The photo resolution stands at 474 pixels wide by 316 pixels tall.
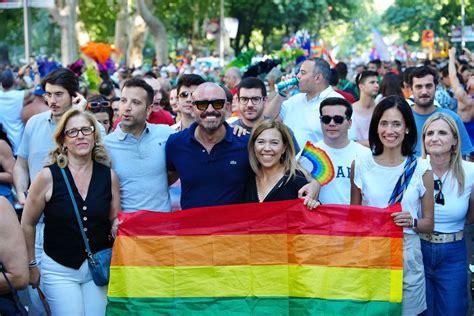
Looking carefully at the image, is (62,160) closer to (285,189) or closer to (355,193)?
(285,189)

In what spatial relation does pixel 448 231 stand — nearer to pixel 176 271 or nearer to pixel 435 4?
pixel 176 271

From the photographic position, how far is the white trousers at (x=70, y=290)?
5.49 m

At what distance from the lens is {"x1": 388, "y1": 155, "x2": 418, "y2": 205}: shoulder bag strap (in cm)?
559

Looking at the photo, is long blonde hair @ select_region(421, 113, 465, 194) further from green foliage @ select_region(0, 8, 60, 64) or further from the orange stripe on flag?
green foliage @ select_region(0, 8, 60, 64)

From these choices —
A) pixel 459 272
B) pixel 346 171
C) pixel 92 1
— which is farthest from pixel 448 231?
pixel 92 1

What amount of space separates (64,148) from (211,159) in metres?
0.94

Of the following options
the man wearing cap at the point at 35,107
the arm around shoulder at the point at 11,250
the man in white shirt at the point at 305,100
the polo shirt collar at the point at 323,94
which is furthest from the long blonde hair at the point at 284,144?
the man wearing cap at the point at 35,107

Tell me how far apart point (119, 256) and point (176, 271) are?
364 mm

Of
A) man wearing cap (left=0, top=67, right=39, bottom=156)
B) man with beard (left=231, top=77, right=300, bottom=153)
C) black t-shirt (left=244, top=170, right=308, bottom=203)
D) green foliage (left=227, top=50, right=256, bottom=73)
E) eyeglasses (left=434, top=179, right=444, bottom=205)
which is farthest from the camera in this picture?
green foliage (left=227, top=50, right=256, bottom=73)

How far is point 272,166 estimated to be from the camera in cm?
580

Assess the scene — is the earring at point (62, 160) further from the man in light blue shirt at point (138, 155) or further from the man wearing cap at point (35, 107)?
the man wearing cap at point (35, 107)

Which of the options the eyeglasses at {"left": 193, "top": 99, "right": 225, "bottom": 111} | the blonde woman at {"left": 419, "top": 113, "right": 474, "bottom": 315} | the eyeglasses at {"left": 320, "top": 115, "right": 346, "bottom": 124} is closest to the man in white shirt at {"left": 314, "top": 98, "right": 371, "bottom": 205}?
the eyeglasses at {"left": 320, "top": 115, "right": 346, "bottom": 124}

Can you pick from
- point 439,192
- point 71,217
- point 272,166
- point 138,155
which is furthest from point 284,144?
point 71,217

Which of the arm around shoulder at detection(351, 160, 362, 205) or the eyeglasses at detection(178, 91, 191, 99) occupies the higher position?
the eyeglasses at detection(178, 91, 191, 99)
